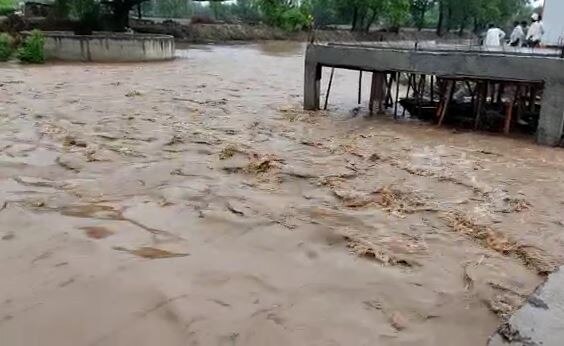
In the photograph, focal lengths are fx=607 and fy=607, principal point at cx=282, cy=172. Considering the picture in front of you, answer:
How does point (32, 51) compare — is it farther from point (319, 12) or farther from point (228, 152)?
point (319, 12)

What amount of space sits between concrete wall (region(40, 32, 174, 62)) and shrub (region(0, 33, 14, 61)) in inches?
49.2

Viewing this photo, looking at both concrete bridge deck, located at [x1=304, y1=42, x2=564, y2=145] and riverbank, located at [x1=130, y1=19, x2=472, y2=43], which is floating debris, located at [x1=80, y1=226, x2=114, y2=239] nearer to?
concrete bridge deck, located at [x1=304, y1=42, x2=564, y2=145]

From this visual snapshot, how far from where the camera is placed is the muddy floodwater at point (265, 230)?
14.6ft

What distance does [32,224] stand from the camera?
611 cm

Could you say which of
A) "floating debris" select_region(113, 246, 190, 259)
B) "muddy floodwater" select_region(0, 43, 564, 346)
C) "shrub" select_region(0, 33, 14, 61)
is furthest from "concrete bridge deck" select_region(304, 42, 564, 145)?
"shrub" select_region(0, 33, 14, 61)

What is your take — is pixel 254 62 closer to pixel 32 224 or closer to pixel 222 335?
pixel 32 224

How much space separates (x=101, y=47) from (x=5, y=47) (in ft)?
11.1

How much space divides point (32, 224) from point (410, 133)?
24.6 feet

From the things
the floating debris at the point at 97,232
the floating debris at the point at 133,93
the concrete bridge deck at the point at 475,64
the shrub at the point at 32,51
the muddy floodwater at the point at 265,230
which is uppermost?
the concrete bridge deck at the point at 475,64

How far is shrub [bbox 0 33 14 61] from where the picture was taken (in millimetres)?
22078

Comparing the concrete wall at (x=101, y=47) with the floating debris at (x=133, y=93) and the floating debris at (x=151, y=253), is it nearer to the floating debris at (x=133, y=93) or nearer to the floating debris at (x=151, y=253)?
the floating debris at (x=133, y=93)

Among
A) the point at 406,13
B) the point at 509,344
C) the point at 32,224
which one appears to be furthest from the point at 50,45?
the point at 406,13

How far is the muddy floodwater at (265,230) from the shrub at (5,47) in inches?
451

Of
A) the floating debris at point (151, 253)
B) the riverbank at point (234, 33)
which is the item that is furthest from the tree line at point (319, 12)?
the floating debris at point (151, 253)
